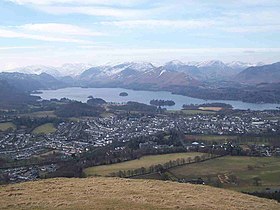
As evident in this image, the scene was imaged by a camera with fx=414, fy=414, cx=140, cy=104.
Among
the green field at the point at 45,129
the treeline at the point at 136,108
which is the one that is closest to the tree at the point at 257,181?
the green field at the point at 45,129

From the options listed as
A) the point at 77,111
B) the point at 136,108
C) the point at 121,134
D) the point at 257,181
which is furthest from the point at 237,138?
the point at 136,108

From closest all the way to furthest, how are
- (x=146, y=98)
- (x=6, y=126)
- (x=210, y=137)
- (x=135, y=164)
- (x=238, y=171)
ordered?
(x=238, y=171), (x=135, y=164), (x=210, y=137), (x=6, y=126), (x=146, y=98)

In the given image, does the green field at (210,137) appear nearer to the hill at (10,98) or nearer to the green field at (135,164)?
the green field at (135,164)

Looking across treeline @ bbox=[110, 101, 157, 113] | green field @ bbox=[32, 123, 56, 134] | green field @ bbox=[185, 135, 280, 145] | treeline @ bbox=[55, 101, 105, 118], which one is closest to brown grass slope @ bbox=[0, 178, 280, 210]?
green field @ bbox=[185, 135, 280, 145]

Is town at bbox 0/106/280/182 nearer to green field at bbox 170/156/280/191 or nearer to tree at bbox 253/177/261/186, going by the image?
green field at bbox 170/156/280/191

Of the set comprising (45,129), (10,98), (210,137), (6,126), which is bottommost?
(45,129)

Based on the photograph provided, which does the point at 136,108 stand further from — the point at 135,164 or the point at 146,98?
the point at 135,164

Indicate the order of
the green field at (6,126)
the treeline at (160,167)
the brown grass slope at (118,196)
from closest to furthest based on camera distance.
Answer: the brown grass slope at (118,196)
the treeline at (160,167)
the green field at (6,126)
